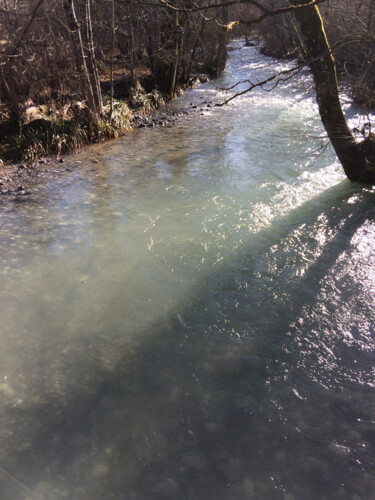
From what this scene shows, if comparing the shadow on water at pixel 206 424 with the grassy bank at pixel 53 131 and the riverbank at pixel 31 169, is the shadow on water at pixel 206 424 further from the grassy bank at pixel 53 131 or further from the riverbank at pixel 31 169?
the grassy bank at pixel 53 131

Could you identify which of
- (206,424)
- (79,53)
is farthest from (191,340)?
Result: (79,53)

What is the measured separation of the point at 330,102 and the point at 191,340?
524 centimetres

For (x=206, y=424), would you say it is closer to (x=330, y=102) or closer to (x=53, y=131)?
(x=330, y=102)

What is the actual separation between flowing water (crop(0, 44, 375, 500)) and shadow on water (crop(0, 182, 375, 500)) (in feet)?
0.04

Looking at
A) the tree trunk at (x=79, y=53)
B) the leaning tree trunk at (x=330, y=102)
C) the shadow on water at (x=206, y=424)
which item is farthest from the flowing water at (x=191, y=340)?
the tree trunk at (x=79, y=53)

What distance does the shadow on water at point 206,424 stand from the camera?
2900 mm

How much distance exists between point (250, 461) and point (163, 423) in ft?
2.61

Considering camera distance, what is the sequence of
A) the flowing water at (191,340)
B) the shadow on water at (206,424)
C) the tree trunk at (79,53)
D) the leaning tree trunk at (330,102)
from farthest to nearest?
the tree trunk at (79,53)
the leaning tree trunk at (330,102)
the flowing water at (191,340)
the shadow on water at (206,424)

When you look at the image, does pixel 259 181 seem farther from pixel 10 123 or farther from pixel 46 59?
pixel 46 59

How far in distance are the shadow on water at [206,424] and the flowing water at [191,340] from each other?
12 millimetres

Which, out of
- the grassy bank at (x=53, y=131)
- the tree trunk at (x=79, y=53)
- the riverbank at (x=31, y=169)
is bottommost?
the riverbank at (x=31, y=169)

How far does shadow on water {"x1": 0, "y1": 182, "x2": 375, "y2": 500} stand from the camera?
114 inches

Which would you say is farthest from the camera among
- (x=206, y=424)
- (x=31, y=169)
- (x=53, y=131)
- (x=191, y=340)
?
(x=53, y=131)

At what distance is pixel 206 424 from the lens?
3.32 metres
